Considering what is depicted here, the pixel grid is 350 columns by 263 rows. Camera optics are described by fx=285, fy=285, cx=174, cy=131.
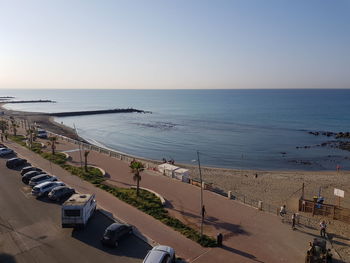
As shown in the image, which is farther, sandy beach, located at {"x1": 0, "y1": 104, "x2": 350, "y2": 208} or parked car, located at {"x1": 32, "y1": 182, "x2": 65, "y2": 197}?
sandy beach, located at {"x1": 0, "y1": 104, "x2": 350, "y2": 208}

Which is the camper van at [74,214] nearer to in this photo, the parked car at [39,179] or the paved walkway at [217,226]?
the paved walkway at [217,226]

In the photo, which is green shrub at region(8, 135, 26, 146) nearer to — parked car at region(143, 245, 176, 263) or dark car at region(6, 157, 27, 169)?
dark car at region(6, 157, 27, 169)

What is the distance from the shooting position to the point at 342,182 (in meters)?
38.7

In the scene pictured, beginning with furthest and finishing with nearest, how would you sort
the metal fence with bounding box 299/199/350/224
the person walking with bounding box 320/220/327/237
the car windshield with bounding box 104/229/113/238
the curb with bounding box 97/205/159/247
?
the metal fence with bounding box 299/199/350/224
the person walking with bounding box 320/220/327/237
the curb with bounding box 97/205/159/247
the car windshield with bounding box 104/229/113/238

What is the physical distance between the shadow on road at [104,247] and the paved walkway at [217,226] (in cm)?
115

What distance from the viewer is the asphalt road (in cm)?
1545

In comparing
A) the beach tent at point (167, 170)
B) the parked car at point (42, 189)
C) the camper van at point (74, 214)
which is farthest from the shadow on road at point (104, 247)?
the beach tent at point (167, 170)

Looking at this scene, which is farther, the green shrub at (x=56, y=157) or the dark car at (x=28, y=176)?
the green shrub at (x=56, y=157)

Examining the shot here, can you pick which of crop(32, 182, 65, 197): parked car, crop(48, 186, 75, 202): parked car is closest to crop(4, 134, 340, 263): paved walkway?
crop(48, 186, 75, 202): parked car

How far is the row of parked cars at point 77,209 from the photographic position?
46.3ft

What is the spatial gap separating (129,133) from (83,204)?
2478 inches

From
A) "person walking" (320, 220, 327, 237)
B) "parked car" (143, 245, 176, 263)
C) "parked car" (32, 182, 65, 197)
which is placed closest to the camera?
"parked car" (143, 245, 176, 263)

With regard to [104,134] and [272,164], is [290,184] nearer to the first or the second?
[272,164]

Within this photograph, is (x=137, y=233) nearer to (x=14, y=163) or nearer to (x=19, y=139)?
(x=14, y=163)
